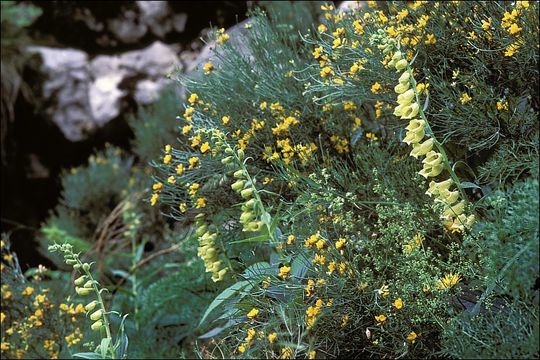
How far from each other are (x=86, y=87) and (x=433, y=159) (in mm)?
3473

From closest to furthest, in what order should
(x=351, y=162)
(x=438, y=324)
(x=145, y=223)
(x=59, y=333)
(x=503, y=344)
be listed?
(x=503, y=344) → (x=438, y=324) → (x=351, y=162) → (x=59, y=333) → (x=145, y=223)

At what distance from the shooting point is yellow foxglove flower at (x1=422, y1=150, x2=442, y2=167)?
5.96 ft

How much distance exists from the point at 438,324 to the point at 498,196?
1.29 ft

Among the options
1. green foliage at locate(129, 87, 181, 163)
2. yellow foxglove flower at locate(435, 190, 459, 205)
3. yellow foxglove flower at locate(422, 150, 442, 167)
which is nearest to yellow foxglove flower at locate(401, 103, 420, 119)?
yellow foxglove flower at locate(422, 150, 442, 167)

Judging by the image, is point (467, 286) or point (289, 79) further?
point (289, 79)

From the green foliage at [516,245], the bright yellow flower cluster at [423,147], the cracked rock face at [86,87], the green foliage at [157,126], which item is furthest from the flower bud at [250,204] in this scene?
the cracked rock face at [86,87]

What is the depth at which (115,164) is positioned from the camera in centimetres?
460

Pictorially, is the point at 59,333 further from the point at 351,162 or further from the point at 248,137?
the point at 351,162

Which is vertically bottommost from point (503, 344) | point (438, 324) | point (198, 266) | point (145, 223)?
point (145, 223)

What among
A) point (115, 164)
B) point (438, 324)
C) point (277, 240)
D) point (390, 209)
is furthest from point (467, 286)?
point (115, 164)

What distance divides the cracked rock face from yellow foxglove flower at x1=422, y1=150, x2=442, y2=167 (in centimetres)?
320

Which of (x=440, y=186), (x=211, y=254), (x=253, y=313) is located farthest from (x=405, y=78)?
(x=211, y=254)

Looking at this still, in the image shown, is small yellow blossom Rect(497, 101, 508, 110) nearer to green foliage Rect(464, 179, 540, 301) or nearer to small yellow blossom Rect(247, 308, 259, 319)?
green foliage Rect(464, 179, 540, 301)

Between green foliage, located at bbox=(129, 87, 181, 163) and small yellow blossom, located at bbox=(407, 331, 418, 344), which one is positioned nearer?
small yellow blossom, located at bbox=(407, 331, 418, 344)
